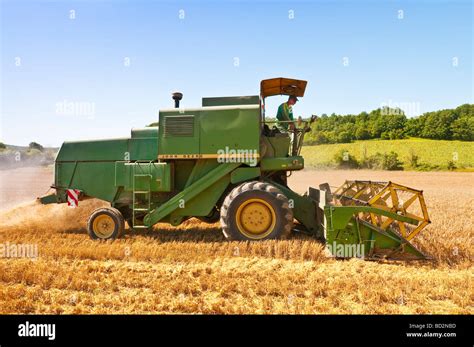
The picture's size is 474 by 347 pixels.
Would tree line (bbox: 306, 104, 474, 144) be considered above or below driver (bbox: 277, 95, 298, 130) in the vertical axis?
above

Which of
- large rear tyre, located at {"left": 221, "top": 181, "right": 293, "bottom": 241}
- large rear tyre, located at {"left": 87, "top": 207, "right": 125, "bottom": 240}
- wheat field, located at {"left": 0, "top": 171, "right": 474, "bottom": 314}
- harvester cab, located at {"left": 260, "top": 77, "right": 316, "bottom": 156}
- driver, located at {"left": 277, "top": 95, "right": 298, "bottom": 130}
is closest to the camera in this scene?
wheat field, located at {"left": 0, "top": 171, "right": 474, "bottom": 314}

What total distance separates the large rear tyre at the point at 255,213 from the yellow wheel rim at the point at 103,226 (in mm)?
2430

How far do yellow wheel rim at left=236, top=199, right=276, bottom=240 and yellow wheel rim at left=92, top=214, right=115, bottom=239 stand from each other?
107 inches

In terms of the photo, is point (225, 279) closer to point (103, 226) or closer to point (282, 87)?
point (103, 226)

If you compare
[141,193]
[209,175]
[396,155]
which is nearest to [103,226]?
[141,193]

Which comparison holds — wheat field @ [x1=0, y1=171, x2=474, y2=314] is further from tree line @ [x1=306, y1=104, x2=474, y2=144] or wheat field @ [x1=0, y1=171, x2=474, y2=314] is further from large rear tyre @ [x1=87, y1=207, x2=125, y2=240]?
tree line @ [x1=306, y1=104, x2=474, y2=144]

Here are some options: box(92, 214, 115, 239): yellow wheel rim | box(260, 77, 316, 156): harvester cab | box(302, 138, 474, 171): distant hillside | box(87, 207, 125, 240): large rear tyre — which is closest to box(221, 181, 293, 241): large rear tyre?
box(260, 77, 316, 156): harvester cab

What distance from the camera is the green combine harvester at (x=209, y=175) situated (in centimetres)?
649

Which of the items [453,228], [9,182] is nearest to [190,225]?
[453,228]

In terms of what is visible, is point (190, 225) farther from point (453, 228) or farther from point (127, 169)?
point (453, 228)

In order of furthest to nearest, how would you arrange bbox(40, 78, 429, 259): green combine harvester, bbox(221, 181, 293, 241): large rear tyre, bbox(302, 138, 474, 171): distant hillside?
bbox(302, 138, 474, 171): distant hillside < bbox(40, 78, 429, 259): green combine harvester < bbox(221, 181, 293, 241): large rear tyre

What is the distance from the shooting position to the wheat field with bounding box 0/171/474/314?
3857 mm

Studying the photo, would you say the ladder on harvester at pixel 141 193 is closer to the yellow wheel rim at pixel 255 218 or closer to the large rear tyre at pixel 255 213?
the large rear tyre at pixel 255 213
